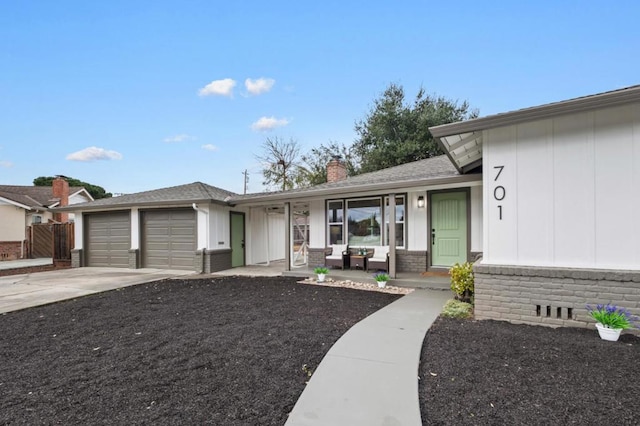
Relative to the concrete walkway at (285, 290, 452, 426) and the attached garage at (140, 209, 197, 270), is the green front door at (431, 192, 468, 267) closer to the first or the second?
the concrete walkway at (285, 290, 452, 426)

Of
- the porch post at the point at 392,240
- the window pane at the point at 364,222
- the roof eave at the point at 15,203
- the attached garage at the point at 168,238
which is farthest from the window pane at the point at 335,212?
the roof eave at the point at 15,203

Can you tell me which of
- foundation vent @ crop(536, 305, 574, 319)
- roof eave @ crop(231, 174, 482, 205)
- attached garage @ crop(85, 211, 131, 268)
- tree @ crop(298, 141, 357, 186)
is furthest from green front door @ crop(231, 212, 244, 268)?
tree @ crop(298, 141, 357, 186)

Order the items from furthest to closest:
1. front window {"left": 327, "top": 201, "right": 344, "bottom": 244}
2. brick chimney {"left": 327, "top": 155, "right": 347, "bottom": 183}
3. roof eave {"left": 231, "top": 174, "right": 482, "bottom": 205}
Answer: brick chimney {"left": 327, "top": 155, "right": 347, "bottom": 183} < front window {"left": 327, "top": 201, "right": 344, "bottom": 244} < roof eave {"left": 231, "top": 174, "right": 482, "bottom": 205}

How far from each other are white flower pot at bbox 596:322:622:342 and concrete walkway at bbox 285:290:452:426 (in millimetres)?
1890

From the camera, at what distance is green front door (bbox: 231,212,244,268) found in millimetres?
11234

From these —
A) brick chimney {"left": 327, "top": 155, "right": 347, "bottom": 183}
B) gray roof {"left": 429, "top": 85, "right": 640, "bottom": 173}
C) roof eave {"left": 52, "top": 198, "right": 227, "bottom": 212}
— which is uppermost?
brick chimney {"left": 327, "top": 155, "right": 347, "bottom": 183}

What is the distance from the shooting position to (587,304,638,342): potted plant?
3438mm

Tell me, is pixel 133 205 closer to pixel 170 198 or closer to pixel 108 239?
pixel 170 198

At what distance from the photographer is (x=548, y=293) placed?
4055mm

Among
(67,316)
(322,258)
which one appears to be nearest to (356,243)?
(322,258)

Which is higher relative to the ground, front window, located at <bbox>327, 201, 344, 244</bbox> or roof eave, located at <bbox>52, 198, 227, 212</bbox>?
roof eave, located at <bbox>52, 198, 227, 212</bbox>

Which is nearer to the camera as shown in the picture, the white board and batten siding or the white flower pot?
the white flower pot

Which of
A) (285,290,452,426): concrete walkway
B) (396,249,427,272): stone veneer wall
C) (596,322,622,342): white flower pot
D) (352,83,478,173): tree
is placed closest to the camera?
(285,290,452,426): concrete walkway

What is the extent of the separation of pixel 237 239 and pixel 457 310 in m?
8.61
